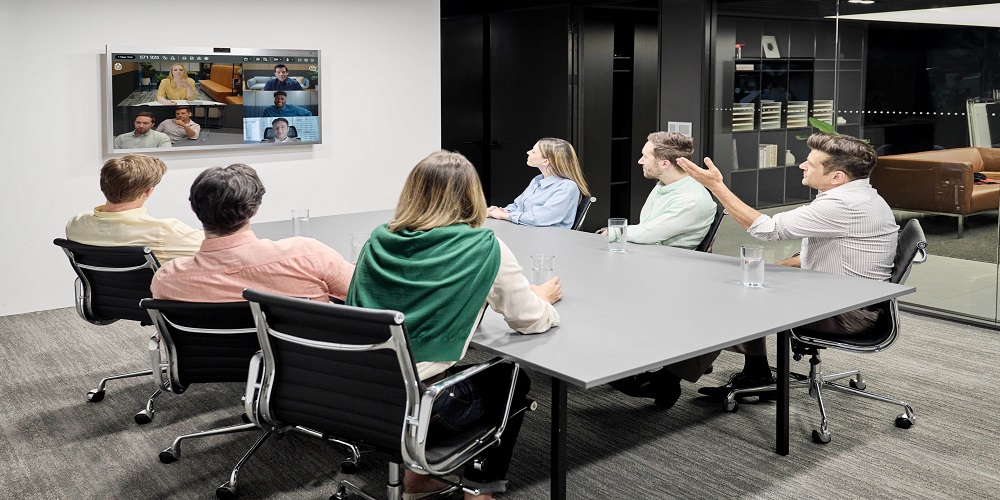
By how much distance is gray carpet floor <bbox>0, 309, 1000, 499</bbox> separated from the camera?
329 centimetres

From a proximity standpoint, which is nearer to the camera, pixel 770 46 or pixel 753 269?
pixel 753 269

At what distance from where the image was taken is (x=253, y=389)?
272 cm

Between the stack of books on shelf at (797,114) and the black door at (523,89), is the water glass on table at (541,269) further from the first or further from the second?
the black door at (523,89)

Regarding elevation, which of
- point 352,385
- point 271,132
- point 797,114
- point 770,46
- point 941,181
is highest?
point 770,46

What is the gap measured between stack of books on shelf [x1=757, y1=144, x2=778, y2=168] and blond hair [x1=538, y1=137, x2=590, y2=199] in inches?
77.7

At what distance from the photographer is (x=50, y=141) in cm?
601

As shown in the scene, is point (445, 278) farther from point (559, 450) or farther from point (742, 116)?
point (742, 116)

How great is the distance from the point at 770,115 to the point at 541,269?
3.92 metres

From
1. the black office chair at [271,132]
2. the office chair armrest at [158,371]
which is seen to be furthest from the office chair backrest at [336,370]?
the black office chair at [271,132]

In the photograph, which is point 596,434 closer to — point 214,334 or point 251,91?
point 214,334

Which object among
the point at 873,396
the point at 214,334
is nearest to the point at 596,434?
the point at 873,396

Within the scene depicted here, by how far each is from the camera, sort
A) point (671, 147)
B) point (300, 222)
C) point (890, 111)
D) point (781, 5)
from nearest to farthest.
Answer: point (671, 147)
point (300, 222)
point (890, 111)
point (781, 5)

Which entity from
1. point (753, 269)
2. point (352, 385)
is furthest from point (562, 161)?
point (352, 385)

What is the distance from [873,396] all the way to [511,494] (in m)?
1.82
